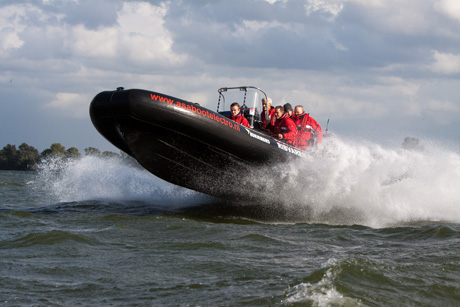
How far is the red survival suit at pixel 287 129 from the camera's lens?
28.3 feet

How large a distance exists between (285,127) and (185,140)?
1.91 meters

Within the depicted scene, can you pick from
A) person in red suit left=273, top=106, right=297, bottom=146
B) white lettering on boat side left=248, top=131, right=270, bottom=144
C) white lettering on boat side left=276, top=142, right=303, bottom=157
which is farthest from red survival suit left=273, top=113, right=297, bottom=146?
white lettering on boat side left=248, top=131, right=270, bottom=144

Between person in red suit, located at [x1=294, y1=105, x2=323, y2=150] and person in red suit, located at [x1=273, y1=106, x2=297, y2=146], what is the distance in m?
0.18

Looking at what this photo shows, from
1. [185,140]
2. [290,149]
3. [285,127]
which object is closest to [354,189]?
[290,149]

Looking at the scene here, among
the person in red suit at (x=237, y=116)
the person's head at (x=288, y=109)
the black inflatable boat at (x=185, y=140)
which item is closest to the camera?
the black inflatable boat at (x=185, y=140)

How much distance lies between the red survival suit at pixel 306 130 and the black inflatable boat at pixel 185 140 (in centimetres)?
50

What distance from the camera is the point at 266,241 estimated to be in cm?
575

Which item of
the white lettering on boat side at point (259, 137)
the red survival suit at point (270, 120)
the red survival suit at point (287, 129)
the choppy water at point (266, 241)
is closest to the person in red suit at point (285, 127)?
the red survival suit at point (287, 129)

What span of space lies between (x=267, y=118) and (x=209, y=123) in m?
1.89

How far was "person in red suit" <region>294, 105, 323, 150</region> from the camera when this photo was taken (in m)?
8.90

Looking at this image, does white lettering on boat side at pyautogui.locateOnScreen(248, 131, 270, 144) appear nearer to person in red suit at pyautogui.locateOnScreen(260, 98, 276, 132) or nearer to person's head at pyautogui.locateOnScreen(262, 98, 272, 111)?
person in red suit at pyautogui.locateOnScreen(260, 98, 276, 132)

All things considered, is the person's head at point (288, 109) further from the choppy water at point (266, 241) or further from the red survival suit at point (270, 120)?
the choppy water at point (266, 241)

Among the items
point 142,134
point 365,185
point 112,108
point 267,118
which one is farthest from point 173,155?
point 365,185

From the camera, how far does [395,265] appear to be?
14.9 feet
